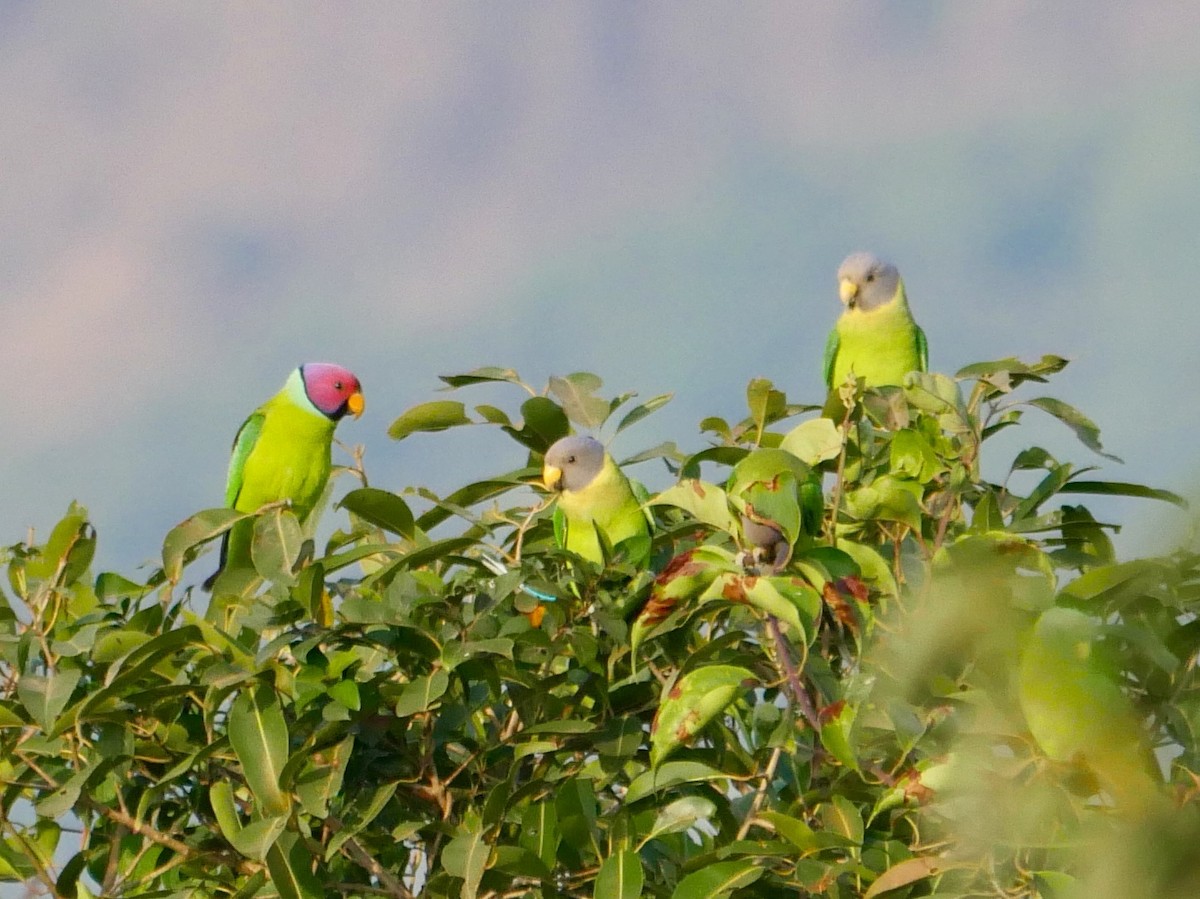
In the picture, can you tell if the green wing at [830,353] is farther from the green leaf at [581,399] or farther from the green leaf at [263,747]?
the green leaf at [263,747]

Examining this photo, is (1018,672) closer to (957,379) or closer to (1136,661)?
(1136,661)

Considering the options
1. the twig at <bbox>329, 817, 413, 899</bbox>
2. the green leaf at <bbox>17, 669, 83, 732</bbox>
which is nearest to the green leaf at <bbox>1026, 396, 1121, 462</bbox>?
the twig at <bbox>329, 817, 413, 899</bbox>

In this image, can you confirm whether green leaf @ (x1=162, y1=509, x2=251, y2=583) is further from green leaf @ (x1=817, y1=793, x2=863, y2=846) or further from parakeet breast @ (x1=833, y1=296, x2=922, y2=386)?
parakeet breast @ (x1=833, y1=296, x2=922, y2=386)

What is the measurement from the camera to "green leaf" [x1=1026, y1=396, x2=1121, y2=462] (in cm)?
238

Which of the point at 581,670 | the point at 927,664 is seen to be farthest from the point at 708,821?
the point at 927,664

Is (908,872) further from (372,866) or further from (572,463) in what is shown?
(572,463)

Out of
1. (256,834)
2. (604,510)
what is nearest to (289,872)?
(256,834)

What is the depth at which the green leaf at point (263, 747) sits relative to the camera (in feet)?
6.92

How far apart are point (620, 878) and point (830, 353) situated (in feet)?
10.2

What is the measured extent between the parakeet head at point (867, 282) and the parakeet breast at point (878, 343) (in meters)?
0.05

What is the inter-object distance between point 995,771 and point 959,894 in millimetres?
785

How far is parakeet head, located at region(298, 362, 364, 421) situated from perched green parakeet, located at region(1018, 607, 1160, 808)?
503cm

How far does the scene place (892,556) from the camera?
7.40 feet

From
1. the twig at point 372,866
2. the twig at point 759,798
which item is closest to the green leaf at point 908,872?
the twig at point 759,798
